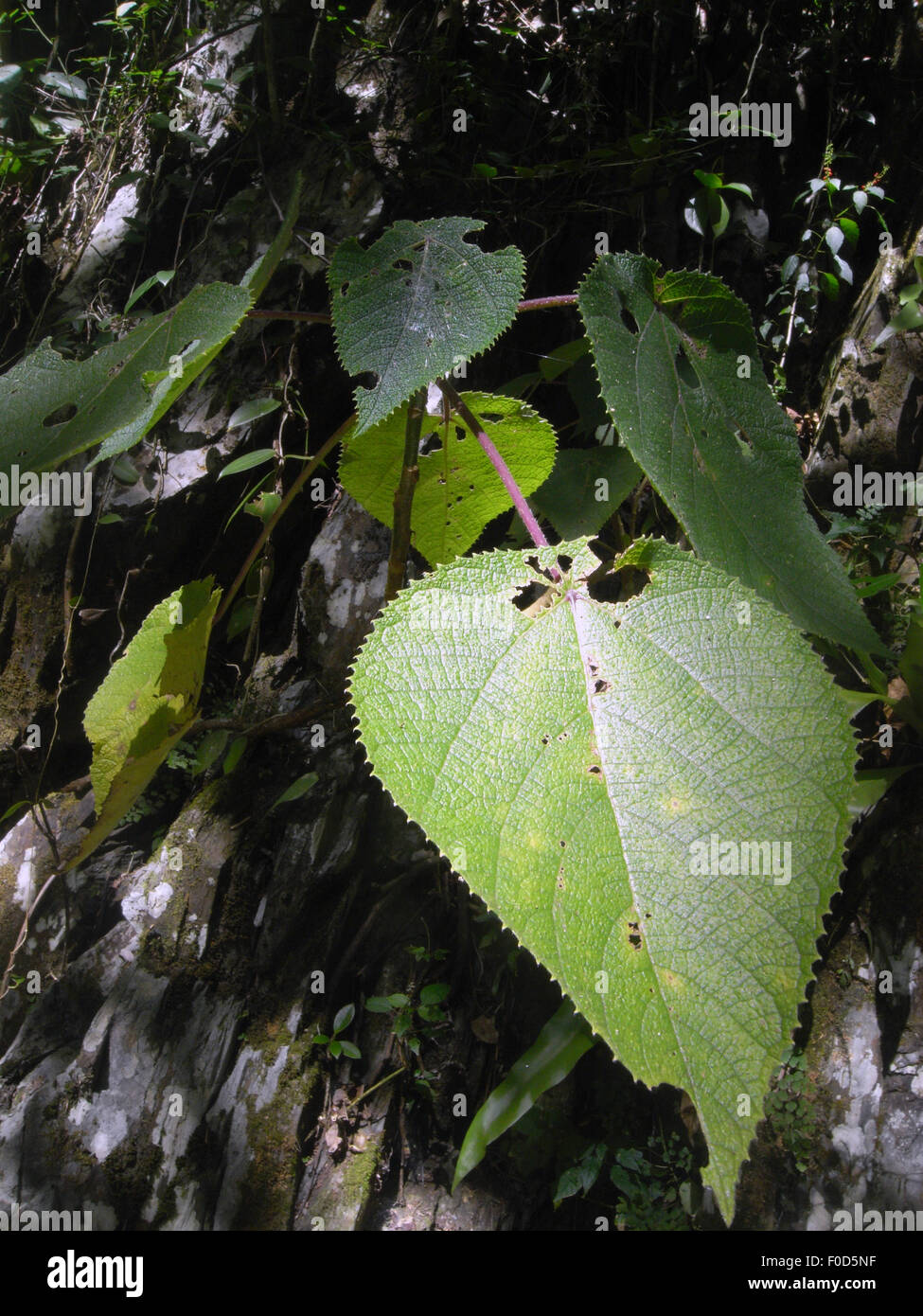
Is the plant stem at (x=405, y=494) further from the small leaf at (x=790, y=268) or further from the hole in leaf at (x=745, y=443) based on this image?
the small leaf at (x=790, y=268)

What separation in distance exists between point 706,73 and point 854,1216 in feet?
7.59

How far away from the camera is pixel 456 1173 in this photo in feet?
3.97

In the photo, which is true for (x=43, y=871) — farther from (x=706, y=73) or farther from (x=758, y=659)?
(x=706, y=73)

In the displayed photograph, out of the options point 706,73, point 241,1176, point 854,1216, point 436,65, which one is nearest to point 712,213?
point 706,73

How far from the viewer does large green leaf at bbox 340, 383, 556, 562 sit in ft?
2.96

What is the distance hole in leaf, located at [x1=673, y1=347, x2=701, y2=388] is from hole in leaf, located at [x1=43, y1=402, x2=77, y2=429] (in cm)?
55

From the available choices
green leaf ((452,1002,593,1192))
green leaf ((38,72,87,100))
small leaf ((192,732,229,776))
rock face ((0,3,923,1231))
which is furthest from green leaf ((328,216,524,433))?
green leaf ((38,72,87,100))

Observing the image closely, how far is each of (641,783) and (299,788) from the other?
2.93ft

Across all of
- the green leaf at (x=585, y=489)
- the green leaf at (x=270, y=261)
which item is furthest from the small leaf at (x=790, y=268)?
the green leaf at (x=270, y=261)

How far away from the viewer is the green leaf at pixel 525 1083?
3.94 feet

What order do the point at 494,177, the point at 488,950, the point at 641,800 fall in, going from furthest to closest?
the point at 494,177 < the point at 488,950 < the point at 641,800

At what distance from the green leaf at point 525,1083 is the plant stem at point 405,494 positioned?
0.78m

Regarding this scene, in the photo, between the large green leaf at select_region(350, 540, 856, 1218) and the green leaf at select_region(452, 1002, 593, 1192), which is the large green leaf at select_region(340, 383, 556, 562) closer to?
the large green leaf at select_region(350, 540, 856, 1218)

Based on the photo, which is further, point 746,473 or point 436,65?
point 436,65
